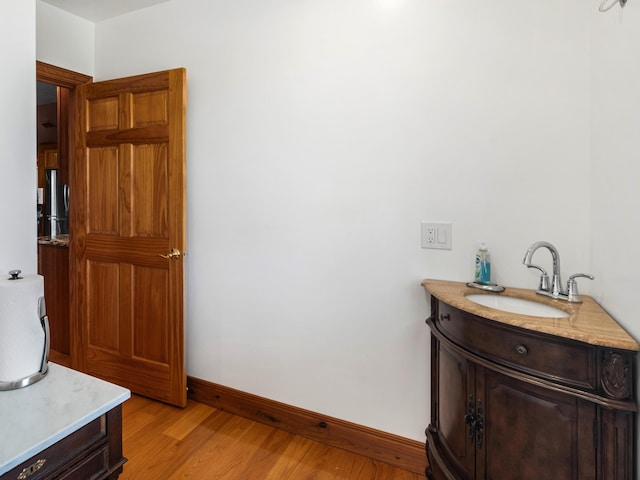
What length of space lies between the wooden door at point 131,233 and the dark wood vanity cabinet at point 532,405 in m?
1.68

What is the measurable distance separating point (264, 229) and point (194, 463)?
4.27 feet

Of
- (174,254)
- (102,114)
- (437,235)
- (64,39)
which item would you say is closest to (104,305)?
(174,254)

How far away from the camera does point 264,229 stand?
2074 mm

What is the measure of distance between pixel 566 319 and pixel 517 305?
310mm

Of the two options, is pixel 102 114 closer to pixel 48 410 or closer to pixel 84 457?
pixel 48 410

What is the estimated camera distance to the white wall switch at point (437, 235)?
5.42 ft

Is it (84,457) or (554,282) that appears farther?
(554,282)

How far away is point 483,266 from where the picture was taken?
5.09ft

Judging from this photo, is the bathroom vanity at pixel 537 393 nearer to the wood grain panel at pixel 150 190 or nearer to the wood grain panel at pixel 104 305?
the wood grain panel at pixel 150 190

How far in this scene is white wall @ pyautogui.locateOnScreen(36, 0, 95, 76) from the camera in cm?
233

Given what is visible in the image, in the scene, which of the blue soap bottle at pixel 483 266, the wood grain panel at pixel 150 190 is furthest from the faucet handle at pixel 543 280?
the wood grain panel at pixel 150 190

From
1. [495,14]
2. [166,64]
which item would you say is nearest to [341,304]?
[495,14]

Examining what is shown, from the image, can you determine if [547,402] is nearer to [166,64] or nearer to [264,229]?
[264,229]

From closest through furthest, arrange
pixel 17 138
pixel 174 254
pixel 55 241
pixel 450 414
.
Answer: pixel 17 138
pixel 450 414
pixel 174 254
pixel 55 241
